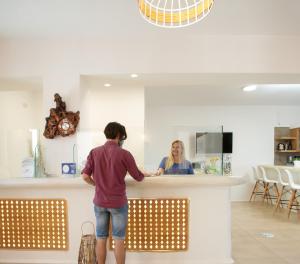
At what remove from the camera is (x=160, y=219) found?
107 inches

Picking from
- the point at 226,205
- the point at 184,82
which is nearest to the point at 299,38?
the point at 184,82

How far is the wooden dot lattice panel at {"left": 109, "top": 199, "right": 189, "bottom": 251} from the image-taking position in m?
2.71

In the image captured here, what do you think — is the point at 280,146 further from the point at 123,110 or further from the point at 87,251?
the point at 87,251

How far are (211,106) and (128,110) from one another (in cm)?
A: 302

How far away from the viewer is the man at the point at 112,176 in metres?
2.27

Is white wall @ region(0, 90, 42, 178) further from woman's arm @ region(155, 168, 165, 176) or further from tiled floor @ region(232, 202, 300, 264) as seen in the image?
tiled floor @ region(232, 202, 300, 264)

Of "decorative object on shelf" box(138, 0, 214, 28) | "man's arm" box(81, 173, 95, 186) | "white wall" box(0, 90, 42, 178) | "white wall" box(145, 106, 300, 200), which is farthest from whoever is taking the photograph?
"white wall" box(145, 106, 300, 200)

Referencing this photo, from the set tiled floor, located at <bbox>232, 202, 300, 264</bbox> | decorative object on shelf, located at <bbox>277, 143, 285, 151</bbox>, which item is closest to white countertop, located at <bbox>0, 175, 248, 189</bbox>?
tiled floor, located at <bbox>232, 202, 300, 264</bbox>

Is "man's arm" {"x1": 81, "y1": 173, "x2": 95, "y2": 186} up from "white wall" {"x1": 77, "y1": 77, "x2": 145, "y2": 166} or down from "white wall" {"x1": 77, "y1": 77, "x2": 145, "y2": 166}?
down

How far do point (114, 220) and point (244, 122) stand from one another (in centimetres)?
541

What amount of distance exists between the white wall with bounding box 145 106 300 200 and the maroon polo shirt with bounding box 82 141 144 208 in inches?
178

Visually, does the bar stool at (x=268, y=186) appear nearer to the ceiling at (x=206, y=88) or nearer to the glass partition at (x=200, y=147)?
the ceiling at (x=206, y=88)

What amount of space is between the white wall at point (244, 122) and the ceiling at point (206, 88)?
0.78 ft

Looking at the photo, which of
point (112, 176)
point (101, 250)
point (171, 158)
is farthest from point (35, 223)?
point (171, 158)
